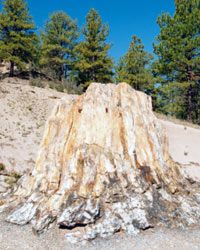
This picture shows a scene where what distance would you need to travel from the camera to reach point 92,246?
7816 millimetres

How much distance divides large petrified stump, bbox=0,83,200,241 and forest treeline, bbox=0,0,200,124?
57.7 ft

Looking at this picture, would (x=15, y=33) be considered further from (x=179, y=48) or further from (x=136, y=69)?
(x=179, y=48)

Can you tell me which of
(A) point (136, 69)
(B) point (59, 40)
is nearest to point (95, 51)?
(A) point (136, 69)

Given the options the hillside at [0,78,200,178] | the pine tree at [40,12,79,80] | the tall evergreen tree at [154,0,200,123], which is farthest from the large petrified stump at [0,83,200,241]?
the pine tree at [40,12,79,80]

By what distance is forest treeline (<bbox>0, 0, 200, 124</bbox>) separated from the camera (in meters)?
27.5

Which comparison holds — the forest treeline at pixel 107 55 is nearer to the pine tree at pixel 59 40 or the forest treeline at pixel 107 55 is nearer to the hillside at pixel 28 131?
the pine tree at pixel 59 40

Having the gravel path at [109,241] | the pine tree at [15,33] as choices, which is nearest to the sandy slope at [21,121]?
the pine tree at [15,33]

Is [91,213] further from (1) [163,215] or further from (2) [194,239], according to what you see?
(2) [194,239]

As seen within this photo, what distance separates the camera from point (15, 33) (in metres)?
31.6

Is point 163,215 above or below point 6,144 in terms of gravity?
below

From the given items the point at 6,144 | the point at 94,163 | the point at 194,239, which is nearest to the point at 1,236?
the point at 94,163

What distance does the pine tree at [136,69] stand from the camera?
111 feet

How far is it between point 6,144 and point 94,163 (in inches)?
353

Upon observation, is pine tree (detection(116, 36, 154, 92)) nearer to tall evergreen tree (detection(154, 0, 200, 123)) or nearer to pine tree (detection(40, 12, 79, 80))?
tall evergreen tree (detection(154, 0, 200, 123))
